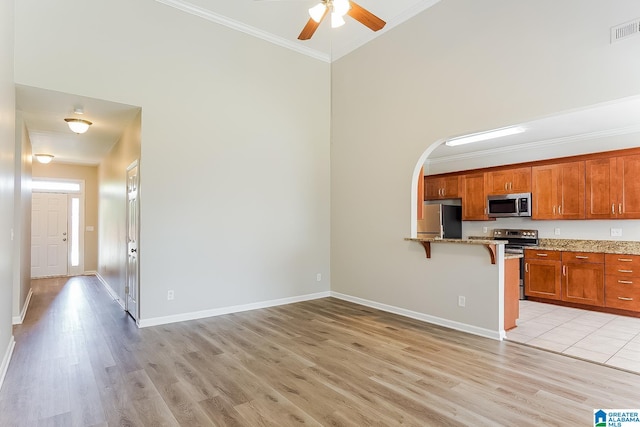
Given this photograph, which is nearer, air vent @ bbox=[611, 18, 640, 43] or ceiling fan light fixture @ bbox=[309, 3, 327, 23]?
air vent @ bbox=[611, 18, 640, 43]

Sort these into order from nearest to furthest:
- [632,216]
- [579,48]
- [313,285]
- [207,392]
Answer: [207,392]
[579,48]
[632,216]
[313,285]

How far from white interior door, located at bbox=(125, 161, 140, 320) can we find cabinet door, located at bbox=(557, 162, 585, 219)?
21.3 ft

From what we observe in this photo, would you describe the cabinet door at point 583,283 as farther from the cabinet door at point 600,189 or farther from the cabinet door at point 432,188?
the cabinet door at point 432,188

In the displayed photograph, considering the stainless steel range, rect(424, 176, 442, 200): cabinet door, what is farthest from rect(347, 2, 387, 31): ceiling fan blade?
rect(424, 176, 442, 200): cabinet door

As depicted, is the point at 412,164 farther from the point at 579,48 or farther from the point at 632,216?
the point at 632,216

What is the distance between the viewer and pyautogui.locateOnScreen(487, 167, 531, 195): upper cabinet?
239 inches

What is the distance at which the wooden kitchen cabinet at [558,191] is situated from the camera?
546 centimetres

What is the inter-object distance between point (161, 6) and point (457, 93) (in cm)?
385

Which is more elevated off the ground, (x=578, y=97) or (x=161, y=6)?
(x=161, y=6)

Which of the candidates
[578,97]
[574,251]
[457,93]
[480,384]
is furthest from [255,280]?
[574,251]

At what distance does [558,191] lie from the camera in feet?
18.6

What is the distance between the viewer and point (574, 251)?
206 inches

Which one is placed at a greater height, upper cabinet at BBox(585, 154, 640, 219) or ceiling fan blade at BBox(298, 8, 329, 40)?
ceiling fan blade at BBox(298, 8, 329, 40)

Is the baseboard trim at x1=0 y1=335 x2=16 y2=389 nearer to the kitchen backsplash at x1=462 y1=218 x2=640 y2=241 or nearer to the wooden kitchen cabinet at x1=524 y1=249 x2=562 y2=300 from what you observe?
the wooden kitchen cabinet at x1=524 y1=249 x2=562 y2=300
